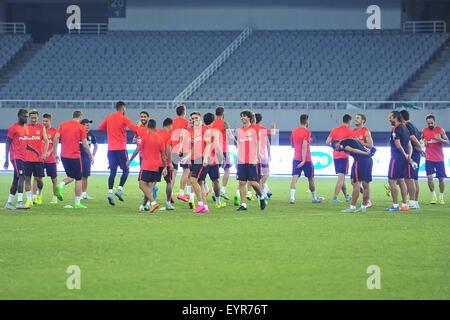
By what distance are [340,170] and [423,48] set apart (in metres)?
25.2

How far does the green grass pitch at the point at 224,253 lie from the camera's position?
11.7 m

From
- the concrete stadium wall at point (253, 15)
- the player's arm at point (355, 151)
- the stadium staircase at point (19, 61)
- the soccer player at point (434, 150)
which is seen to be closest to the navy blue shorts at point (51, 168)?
the player's arm at point (355, 151)

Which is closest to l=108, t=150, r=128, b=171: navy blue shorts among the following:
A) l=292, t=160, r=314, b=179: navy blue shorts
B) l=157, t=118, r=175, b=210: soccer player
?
l=157, t=118, r=175, b=210: soccer player

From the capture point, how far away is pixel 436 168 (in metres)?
26.5

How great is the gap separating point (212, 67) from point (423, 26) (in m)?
10.4

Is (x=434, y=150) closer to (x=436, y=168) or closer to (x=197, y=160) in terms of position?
(x=436, y=168)

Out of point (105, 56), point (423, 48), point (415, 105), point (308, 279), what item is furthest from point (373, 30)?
point (308, 279)

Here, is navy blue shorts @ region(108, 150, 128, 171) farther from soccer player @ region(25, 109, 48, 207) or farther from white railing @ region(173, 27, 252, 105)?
white railing @ region(173, 27, 252, 105)

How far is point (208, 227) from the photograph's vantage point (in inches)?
723

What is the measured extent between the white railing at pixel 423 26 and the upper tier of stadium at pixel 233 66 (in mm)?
742

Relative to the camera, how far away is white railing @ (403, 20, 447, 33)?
50806mm

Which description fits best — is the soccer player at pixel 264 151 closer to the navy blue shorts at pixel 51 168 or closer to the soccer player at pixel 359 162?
the soccer player at pixel 359 162

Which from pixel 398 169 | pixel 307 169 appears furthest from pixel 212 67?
pixel 398 169

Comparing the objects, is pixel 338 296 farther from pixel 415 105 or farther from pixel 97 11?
pixel 97 11
